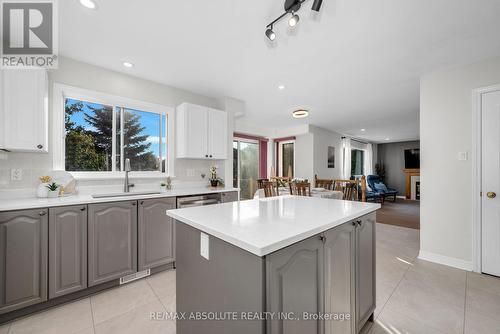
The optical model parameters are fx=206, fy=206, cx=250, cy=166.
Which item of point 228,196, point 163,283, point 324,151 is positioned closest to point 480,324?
point 228,196

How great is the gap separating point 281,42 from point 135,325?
9.31 feet

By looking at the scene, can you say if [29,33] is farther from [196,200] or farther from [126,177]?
[196,200]

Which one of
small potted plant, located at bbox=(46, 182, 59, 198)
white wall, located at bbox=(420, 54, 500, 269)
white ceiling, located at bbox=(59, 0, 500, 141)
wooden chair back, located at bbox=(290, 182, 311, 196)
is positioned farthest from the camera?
wooden chair back, located at bbox=(290, 182, 311, 196)

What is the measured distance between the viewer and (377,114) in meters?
4.71

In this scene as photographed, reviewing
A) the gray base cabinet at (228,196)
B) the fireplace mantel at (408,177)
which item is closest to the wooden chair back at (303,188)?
the gray base cabinet at (228,196)

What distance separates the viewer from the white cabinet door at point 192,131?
300cm

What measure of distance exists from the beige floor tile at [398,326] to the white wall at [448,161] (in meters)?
1.48

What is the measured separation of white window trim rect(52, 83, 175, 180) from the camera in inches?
88.7

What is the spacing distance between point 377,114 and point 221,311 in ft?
17.0

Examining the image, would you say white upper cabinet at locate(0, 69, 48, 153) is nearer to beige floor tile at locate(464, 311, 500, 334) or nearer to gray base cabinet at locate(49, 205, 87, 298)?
gray base cabinet at locate(49, 205, 87, 298)

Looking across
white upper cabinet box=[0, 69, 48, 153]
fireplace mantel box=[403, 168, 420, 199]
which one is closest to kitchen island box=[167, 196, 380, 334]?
white upper cabinet box=[0, 69, 48, 153]

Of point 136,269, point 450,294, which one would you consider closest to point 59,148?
point 136,269

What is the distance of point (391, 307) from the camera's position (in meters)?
1.82

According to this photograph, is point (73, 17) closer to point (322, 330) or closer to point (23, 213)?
point (23, 213)
